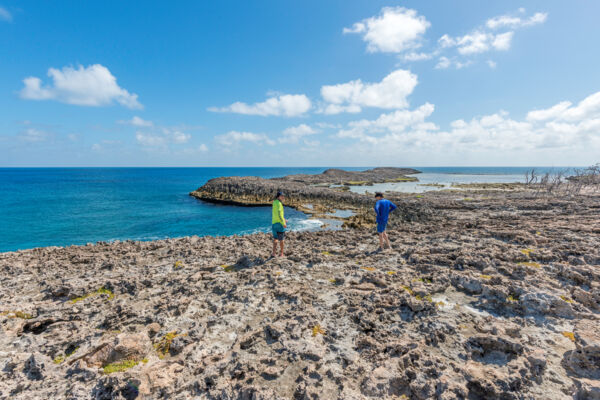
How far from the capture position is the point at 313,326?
557 centimetres

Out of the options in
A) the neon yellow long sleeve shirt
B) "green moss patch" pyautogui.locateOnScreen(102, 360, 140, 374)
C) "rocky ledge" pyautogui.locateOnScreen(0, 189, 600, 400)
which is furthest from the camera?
the neon yellow long sleeve shirt

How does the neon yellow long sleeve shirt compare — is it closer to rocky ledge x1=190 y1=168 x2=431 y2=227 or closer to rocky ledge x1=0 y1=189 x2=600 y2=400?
rocky ledge x1=0 y1=189 x2=600 y2=400

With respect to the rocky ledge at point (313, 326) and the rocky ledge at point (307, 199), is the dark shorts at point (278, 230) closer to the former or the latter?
the rocky ledge at point (313, 326)

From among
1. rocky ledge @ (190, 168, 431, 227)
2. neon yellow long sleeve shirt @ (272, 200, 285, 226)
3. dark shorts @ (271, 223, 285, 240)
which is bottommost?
rocky ledge @ (190, 168, 431, 227)

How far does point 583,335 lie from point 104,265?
14086mm

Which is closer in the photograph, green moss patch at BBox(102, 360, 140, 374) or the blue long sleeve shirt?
green moss patch at BBox(102, 360, 140, 374)

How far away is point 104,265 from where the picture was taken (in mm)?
10188

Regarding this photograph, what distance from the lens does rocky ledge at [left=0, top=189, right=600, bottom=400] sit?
396cm

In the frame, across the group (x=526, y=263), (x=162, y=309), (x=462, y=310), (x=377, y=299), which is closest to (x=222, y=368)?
(x=162, y=309)

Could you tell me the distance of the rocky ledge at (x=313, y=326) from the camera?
13.0 ft

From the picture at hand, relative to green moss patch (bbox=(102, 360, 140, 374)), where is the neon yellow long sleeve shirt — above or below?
above

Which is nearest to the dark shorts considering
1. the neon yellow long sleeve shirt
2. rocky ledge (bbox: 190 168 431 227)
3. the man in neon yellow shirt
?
the man in neon yellow shirt

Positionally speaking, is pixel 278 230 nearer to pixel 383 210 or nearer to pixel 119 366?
pixel 383 210

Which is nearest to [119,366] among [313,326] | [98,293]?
[313,326]
